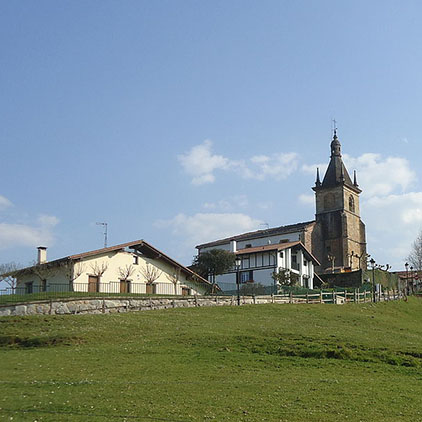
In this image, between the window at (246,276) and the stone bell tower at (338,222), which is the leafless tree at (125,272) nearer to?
the window at (246,276)

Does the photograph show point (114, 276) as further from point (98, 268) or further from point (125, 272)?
point (98, 268)

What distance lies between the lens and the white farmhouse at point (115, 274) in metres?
46.4

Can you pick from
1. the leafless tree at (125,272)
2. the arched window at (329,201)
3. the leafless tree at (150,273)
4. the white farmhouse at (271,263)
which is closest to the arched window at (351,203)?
the arched window at (329,201)

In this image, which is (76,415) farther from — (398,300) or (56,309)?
(398,300)

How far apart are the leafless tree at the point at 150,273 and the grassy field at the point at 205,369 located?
14917 mm

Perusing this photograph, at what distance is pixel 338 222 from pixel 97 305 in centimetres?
6238

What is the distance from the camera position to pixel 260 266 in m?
68.1

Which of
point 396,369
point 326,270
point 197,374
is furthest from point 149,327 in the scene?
point 326,270

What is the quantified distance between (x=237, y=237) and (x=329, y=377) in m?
73.6

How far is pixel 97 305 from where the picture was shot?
36906mm

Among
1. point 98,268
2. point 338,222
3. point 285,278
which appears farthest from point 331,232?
point 98,268

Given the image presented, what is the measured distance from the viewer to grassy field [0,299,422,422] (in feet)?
46.3

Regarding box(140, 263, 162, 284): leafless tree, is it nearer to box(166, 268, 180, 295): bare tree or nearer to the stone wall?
box(166, 268, 180, 295): bare tree

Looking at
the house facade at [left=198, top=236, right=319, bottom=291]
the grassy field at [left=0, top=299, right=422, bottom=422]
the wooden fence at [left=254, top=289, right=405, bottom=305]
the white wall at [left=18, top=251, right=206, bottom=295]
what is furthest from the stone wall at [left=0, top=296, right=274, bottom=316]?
the house facade at [left=198, top=236, right=319, bottom=291]
